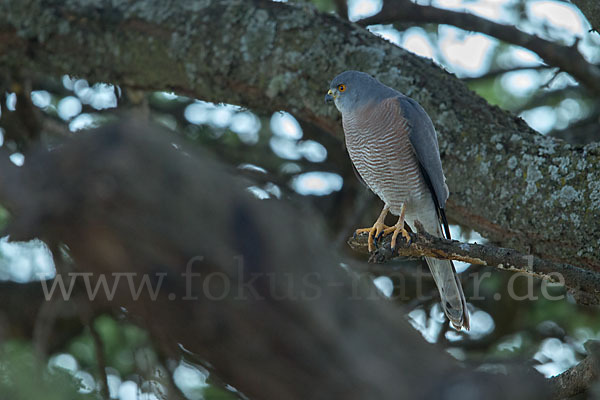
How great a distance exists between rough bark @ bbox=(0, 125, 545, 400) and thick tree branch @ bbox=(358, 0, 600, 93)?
174 inches

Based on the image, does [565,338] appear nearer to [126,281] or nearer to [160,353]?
[160,353]

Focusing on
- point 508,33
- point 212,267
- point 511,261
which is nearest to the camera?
point 212,267

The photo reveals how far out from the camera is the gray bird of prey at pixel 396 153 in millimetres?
4191

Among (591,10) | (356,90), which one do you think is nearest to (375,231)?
(356,90)

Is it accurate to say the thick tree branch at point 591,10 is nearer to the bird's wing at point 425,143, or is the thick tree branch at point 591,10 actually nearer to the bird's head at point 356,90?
the bird's wing at point 425,143

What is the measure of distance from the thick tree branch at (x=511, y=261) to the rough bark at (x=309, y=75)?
71cm

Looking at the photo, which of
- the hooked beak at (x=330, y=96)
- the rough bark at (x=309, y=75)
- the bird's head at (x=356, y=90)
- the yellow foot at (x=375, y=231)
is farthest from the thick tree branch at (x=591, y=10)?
the yellow foot at (x=375, y=231)

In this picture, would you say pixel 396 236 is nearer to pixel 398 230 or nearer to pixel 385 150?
pixel 398 230

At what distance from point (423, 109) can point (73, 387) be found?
9.74 ft

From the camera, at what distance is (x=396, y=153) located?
14.5 feet

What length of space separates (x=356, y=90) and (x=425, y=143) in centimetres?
56

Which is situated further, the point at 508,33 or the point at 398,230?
the point at 508,33

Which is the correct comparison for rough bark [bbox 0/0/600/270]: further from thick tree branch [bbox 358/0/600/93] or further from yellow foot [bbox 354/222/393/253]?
thick tree branch [bbox 358/0/600/93]

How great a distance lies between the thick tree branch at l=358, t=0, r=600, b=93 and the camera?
5242mm
